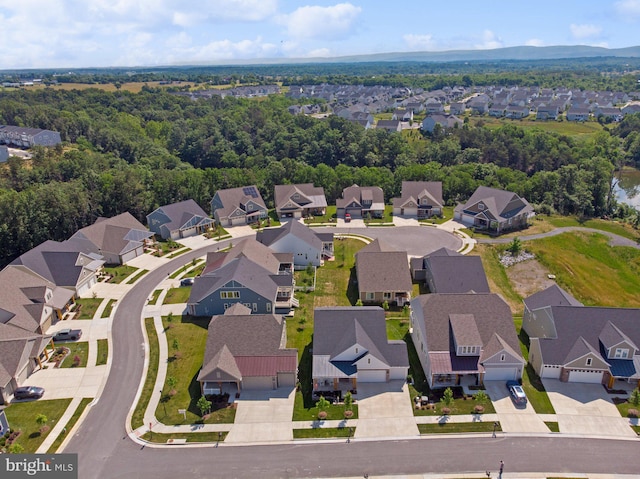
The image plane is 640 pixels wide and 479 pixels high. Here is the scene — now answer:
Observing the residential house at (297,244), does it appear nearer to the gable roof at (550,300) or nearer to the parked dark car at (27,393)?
the gable roof at (550,300)

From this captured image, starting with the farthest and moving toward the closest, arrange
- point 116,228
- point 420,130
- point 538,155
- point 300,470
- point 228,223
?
1. point 420,130
2. point 538,155
3. point 228,223
4. point 116,228
5. point 300,470

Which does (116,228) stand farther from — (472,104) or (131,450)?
→ (472,104)

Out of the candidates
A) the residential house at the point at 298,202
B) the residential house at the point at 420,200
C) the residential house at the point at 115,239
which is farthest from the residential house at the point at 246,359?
the residential house at the point at 420,200

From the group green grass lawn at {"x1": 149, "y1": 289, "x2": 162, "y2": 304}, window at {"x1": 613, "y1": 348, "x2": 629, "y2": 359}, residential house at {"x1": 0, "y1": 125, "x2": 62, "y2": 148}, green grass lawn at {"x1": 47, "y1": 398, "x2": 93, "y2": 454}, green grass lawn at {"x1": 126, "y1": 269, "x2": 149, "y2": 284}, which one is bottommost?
green grass lawn at {"x1": 47, "y1": 398, "x2": 93, "y2": 454}

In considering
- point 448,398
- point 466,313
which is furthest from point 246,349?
point 466,313

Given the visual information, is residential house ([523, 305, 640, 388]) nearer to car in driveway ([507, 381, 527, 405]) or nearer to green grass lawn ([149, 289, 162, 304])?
car in driveway ([507, 381, 527, 405])

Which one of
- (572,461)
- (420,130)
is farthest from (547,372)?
(420,130)

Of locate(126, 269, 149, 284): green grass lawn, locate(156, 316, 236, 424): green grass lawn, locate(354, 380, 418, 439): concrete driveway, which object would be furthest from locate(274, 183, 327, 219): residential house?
locate(354, 380, 418, 439): concrete driveway
